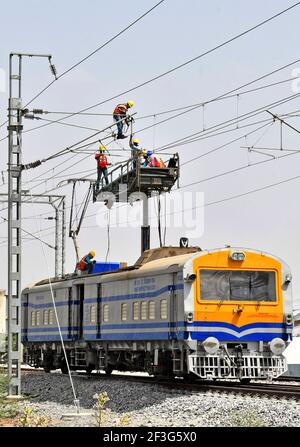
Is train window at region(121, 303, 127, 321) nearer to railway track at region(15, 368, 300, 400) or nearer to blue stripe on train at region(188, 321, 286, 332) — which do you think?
railway track at region(15, 368, 300, 400)

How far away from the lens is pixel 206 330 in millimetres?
23469

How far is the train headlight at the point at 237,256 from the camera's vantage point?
79.5 feet

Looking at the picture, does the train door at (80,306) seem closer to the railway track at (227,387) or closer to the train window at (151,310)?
the railway track at (227,387)

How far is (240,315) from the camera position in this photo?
23953 millimetres

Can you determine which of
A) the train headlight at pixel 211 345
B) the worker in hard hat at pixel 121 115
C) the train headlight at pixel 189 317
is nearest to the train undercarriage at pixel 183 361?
the train headlight at pixel 211 345

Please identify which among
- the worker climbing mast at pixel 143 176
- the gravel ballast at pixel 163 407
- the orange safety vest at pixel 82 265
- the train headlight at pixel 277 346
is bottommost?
the gravel ballast at pixel 163 407

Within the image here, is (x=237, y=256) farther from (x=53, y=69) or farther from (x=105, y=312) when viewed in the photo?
(x=53, y=69)

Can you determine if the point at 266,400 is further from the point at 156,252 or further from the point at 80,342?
the point at 80,342

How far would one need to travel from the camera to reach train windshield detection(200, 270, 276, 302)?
2380cm

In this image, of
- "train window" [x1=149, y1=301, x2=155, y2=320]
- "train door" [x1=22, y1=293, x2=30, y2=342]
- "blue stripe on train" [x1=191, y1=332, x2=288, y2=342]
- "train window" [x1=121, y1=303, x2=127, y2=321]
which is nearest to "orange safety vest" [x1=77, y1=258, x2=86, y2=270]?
"train window" [x1=121, y1=303, x2=127, y2=321]

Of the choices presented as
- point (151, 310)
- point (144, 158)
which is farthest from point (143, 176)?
point (151, 310)

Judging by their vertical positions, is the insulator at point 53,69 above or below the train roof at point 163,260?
above
